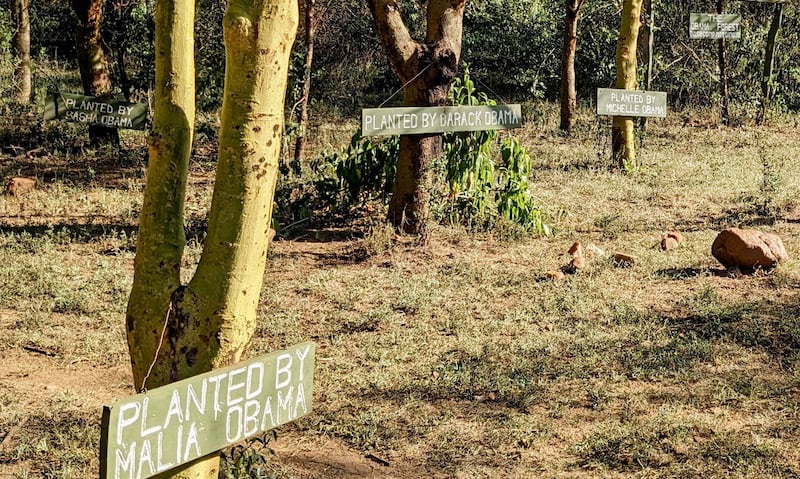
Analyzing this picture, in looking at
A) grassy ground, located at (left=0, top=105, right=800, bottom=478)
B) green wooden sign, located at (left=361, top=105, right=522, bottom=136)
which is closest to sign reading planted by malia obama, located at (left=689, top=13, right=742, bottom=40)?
grassy ground, located at (left=0, top=105, right=800, bottom=478)

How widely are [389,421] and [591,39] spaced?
13.1 m

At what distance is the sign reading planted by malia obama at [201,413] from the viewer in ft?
8.80

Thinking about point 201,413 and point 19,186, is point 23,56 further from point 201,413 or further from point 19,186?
point 201,413

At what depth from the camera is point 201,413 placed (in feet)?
9.58

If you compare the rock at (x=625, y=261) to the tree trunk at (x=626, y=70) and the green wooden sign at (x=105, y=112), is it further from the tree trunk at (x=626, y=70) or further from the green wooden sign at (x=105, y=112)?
the green wooden sign at (x=105, y=112)

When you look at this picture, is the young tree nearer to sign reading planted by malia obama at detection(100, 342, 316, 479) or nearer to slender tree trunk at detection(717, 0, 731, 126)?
sign reading planted by malia obama at detection(100, 342, 316, 479)

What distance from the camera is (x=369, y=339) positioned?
6387 millimetres

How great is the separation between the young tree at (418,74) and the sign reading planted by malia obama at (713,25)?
227 inches

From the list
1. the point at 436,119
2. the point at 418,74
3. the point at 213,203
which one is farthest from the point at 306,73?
the point at 213,203

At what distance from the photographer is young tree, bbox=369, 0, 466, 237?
8.16m

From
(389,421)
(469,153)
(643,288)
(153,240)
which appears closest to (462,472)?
(389,421)

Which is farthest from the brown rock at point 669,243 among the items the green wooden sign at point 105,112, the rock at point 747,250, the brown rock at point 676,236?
the green wooden sign at point 105,112

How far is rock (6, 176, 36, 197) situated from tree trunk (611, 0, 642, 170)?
21.7 feet

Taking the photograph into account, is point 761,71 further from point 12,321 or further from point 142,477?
point 142,477
